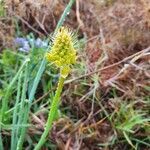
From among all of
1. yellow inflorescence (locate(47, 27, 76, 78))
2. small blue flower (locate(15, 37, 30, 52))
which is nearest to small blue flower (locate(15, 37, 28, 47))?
small blue flower (locate(15, 37, 30, 52))

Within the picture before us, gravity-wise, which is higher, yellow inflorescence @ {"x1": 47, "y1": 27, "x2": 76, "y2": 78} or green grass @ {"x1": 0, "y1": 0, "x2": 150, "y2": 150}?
yellow inflorescence @ {"x1": 47, "y1": 27, "x2": 76, "y2": 78}

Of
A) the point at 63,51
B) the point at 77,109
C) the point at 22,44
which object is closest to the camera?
the point at 63,51

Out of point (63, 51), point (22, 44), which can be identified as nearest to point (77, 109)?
point (22, 44)

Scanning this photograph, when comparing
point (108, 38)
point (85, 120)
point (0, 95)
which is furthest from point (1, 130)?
point (108, 38)

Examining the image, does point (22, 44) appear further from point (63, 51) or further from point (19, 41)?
point (63, 51)

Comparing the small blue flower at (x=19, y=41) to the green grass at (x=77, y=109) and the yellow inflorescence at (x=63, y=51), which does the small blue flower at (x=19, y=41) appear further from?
the yellow inflorescence at (x=63, y=51)

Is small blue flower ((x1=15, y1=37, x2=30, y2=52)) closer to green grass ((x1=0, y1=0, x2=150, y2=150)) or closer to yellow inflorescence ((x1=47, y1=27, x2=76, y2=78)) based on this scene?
green grass ((x1=0, y1=0, x2=150, y2=150))

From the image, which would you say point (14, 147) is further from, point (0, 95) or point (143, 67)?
point (143, 67)

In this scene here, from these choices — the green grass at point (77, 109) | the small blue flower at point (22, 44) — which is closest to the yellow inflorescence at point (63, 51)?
the green grass at point (77, 109)

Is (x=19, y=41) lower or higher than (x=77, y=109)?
higher

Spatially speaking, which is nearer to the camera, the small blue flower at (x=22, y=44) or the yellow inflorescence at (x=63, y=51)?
the yellow inflorescence at (x=63, y=51)

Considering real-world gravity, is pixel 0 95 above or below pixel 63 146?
above
